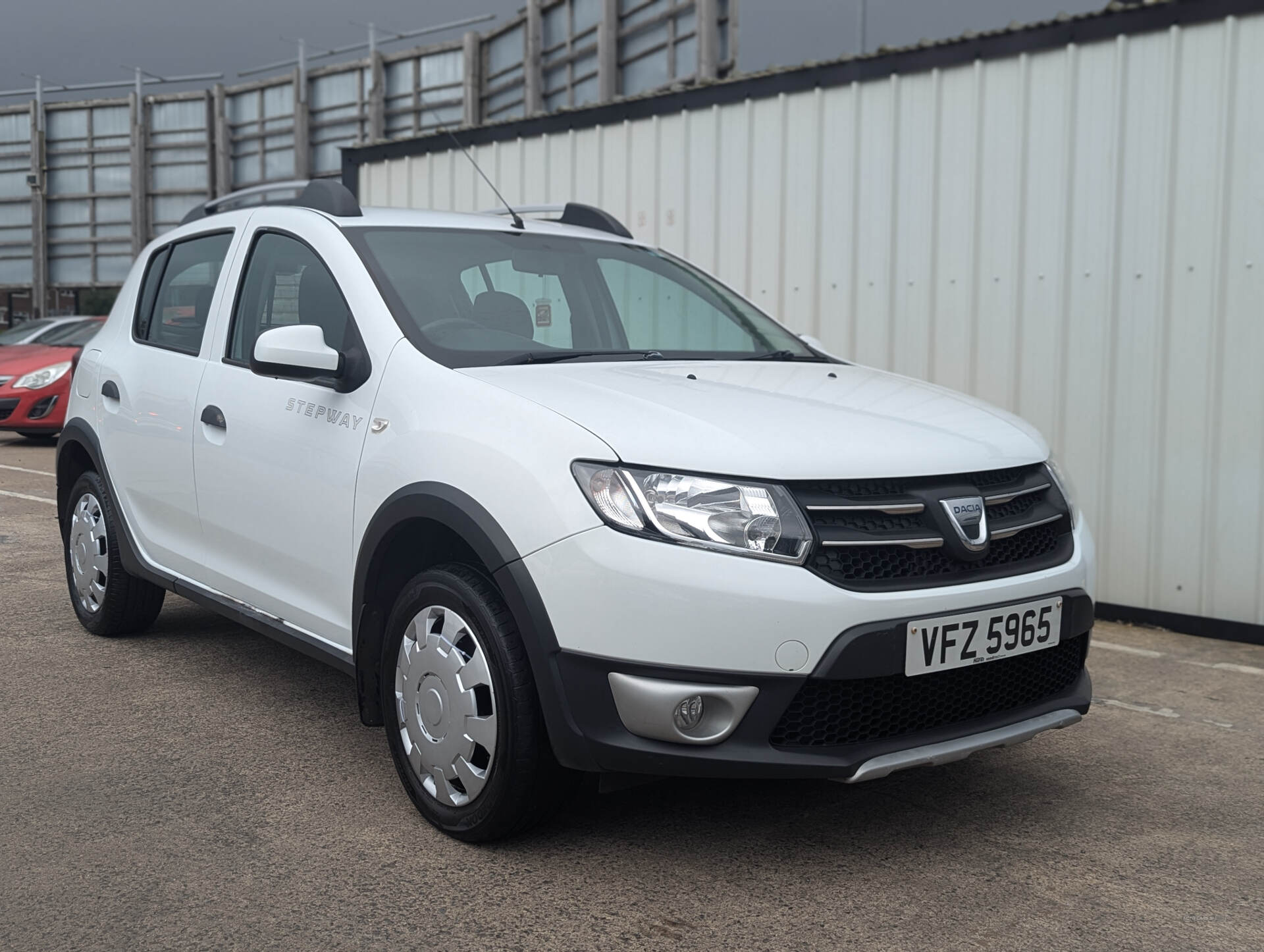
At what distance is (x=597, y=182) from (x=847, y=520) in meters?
5.73

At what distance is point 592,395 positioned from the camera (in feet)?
9.89

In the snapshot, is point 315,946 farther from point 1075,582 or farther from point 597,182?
point 597,182

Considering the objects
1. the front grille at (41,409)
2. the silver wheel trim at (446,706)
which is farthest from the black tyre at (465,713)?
the front grille at (41,409)

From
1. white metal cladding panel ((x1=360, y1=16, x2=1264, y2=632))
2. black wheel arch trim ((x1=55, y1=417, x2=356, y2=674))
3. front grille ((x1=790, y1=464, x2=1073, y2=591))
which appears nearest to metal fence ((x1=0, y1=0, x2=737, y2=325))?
white metal cladding panel ((x1=360, y1=16, x2=1264, y2=632))

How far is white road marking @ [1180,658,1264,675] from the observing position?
503 centimetres

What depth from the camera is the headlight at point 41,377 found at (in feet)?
41.5

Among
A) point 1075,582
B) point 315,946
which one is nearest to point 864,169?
point 1075,582

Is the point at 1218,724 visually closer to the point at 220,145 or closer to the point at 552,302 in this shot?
the point at 552,302

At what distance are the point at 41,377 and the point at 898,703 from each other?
11947 mm

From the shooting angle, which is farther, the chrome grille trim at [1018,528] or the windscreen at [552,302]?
the windscreen at [552,302]

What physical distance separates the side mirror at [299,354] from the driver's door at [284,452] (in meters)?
0.08

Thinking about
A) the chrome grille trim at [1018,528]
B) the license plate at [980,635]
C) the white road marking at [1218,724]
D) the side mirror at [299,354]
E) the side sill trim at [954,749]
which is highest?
the side mirror at [299,354]

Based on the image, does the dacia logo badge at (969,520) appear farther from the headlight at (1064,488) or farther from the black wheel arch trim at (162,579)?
the black wheel arch trim at (162,579)

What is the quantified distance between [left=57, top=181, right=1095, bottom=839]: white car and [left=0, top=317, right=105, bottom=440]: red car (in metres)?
9.60
